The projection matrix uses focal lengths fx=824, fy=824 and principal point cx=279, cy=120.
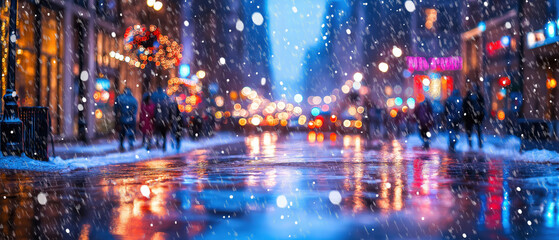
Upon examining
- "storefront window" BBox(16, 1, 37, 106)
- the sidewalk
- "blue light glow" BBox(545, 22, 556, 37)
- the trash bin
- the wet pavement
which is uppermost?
"blue light glow" BBox(545, 22, 556, 37)

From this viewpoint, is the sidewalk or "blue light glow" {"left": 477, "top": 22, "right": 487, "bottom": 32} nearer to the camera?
the sidewalk

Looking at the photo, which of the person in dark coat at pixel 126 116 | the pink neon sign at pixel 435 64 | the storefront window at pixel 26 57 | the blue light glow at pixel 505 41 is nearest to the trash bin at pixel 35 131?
the person in dark coat at pixel 126 116

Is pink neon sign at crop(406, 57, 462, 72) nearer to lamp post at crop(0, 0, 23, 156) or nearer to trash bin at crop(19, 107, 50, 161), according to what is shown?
trash bin at crop(19, 107, 50, 161)

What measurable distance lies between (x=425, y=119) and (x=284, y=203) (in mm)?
16948

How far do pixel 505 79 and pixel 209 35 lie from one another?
6413cm

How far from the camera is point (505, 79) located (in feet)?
145

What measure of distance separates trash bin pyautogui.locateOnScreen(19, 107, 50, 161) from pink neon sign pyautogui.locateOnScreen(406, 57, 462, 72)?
49.2 meters

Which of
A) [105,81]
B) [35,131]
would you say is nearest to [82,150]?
[35,131]

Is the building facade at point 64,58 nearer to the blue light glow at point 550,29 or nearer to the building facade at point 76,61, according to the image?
Answer: the building facade at point 76,61

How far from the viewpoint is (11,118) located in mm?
16172

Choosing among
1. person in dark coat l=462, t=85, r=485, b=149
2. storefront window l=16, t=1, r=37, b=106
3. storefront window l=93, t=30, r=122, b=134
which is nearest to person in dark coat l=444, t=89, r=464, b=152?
person in dark coat l=462, t=85, r=485, b=149

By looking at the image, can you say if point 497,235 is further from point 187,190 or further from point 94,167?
point 94,167

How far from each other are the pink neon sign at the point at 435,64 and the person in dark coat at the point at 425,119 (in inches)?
1476

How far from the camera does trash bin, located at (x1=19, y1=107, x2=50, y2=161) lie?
16.3 meters
